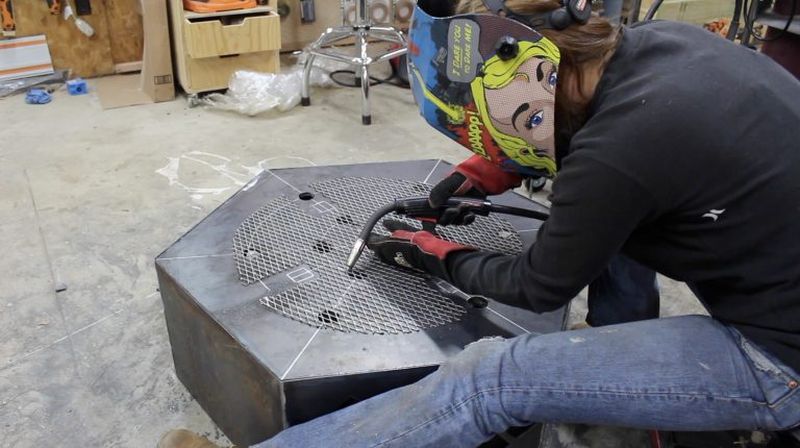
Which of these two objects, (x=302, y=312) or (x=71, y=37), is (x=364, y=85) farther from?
(x=302, y=312)

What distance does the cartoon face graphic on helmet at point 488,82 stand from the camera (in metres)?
0.93

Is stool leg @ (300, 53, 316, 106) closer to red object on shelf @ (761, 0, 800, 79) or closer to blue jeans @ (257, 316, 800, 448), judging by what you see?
red object on shelf @ (761, 0, 800, 79)

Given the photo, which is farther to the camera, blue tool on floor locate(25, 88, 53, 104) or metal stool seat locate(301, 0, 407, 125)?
blue tool on floor locate(25, 88, 53, 104)

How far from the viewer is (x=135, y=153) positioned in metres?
2.59

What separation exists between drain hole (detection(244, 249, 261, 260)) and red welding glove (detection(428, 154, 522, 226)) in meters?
0.37

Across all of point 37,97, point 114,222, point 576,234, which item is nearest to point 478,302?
point 576,234

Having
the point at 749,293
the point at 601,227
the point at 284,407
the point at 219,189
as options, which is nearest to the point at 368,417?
the point at 284,407

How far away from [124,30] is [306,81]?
3.46 feet

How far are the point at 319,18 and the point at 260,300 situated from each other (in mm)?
3027

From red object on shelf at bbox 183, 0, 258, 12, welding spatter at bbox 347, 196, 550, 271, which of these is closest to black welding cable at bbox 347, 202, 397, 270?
welding spatter at bbox 347, 196, 550, 271

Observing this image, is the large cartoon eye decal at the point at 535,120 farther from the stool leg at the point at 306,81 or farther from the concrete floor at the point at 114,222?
the stool leg at the point at 306,81

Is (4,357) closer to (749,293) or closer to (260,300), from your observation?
(260,300)

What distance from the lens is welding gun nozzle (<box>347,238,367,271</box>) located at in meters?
1.30

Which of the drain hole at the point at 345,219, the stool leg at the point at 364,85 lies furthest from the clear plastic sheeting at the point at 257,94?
the drain hole at the point at 345,219
